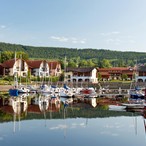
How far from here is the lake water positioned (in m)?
24.9

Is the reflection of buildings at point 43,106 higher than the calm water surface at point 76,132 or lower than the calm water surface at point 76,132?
higher

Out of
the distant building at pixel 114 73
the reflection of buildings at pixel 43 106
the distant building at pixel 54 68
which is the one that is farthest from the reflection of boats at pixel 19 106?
the distant building at pixel 114 73

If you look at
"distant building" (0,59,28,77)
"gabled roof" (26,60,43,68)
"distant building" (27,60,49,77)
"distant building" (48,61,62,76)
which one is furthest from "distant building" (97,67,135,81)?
"distant building" (0,59,28,77)

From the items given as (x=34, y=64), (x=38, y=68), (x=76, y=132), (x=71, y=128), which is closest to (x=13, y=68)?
(x=38, y=68)

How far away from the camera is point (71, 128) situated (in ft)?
99.6

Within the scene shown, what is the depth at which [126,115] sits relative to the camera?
38656 mm

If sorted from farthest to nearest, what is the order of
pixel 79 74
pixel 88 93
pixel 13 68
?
pixel 79 74 < pixel 13 68 < pixel 88 93

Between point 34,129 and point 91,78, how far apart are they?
276 ft

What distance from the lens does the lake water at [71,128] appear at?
81.7 feet

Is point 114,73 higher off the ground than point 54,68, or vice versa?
point 54,68

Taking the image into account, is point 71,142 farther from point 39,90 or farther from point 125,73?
point 125,73

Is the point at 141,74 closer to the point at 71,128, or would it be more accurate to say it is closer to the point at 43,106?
the point at 43,106

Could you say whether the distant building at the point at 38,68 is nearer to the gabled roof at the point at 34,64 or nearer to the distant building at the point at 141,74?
the gabled roof at the point at 34,64

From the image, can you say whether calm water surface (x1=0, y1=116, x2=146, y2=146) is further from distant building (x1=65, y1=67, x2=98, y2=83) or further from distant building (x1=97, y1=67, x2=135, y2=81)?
distant building (x1=97, y1=67, x2=135, y2=81)
